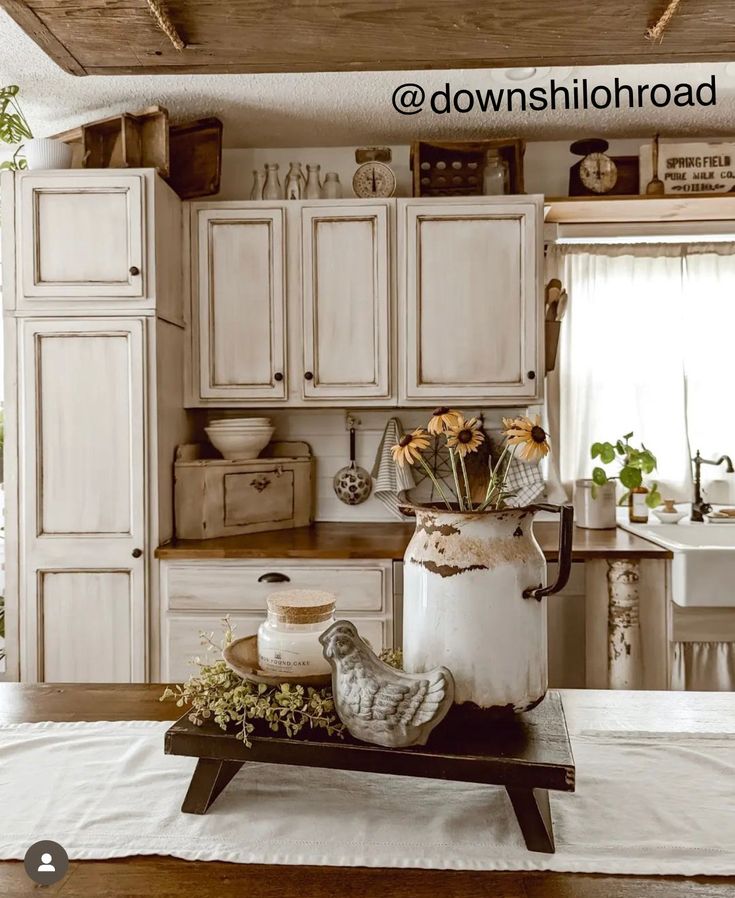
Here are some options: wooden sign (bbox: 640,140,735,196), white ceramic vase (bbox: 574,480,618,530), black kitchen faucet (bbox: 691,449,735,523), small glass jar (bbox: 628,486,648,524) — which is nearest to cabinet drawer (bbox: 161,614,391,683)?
white ceramic vase (bbox: 574,480,618,530)

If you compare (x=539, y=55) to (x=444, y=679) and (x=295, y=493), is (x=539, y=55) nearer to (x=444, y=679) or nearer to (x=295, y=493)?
(x=444, y=679)

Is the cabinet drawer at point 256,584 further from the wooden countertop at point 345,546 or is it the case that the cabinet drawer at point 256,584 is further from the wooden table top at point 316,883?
the wooden table top at point 316,883

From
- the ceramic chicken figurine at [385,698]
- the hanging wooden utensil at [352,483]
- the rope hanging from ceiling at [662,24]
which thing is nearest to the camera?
the rope hanging from ceiling at [662,24]

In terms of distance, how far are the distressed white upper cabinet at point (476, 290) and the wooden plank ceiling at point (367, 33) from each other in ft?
7.19

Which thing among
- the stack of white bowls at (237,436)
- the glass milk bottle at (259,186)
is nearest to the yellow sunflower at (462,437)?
the stack of white bowls at (237,436)

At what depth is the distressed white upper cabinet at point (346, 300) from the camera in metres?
2.85

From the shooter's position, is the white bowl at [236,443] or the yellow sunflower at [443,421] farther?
the white bowl at [236,443]

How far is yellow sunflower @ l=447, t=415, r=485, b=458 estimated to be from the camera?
36.0 inches

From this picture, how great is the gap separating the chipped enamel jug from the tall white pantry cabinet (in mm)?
1885

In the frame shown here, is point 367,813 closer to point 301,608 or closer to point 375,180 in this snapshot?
point 301,608

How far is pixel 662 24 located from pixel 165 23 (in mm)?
388

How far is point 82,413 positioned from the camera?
2596 millimetres

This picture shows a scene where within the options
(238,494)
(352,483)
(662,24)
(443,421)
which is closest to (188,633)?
(238,494)

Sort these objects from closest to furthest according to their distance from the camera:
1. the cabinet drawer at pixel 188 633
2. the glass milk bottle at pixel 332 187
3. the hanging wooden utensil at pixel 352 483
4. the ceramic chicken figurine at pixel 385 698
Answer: the ceramic chicken figurine at pixel 385 698 → the cabinet drawer at pixel 188 633 → the glass milk bottle at pixel 332 187 → the hanging wooden utensil at pixel 352 483
